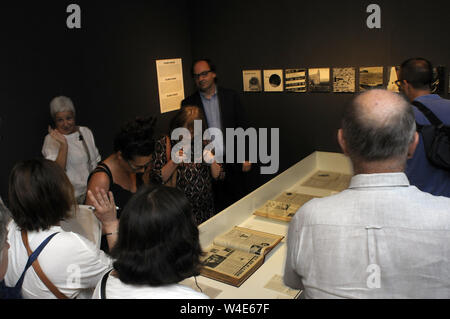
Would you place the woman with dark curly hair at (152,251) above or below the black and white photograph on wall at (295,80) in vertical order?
below

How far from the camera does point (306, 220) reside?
1.10 metres

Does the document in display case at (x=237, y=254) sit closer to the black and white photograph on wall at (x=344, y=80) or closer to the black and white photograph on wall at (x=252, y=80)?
the black and white photograph on wall at (x=344, y=80)

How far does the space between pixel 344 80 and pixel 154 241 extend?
3.32m

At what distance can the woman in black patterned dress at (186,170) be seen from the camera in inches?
103

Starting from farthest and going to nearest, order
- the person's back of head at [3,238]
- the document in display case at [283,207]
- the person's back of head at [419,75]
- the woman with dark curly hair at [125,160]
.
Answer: the document in display case at [283,207] < the person's back of head at [419,75] < the woman with dark curly hair at [125,160] < the person's back of head at [3,238]

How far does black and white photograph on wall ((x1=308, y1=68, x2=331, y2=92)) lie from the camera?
402cm

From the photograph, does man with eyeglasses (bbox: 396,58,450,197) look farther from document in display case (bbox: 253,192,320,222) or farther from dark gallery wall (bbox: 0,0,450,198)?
dark gallery wall (bbox: 0,0,450,198)

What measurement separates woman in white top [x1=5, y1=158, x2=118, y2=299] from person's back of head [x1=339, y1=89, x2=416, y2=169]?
3.38ft

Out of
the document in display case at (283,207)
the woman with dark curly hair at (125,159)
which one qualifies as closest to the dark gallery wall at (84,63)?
the woman with dark curly hair at (125,159)

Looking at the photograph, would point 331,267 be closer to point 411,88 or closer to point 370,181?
point 370,181

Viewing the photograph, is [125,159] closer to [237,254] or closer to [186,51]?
[237,254]

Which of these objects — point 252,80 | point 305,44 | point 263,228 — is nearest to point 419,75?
point 263,228

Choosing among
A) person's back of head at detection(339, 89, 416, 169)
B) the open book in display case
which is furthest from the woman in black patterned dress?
person's back of head at detection(339, 89, 416, 169)

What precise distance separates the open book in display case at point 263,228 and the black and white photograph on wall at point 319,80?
838mm
